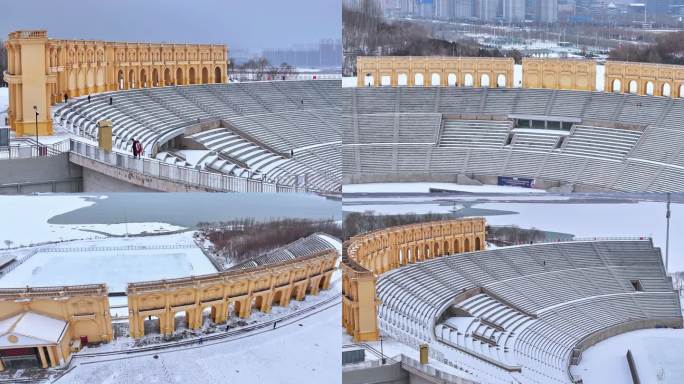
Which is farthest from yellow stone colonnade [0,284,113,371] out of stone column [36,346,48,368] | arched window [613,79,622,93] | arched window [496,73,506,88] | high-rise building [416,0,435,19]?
arched window [496,73,506,88]

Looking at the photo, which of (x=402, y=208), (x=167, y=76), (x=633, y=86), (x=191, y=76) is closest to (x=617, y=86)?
(x=633, y=86)

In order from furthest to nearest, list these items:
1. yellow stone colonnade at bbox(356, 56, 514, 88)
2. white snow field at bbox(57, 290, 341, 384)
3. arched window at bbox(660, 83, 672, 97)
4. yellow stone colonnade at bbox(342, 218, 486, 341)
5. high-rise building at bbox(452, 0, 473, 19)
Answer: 1. yellow stone colonnade at bbox(356, 56, 514, 88)
2. arched window at bbox(660, 83, 672, 97)
3. high-rise building at bbox(452, 0, 473, 19)
4. yellow stone colonnade at bbox(342, 218, 486, 341)
5. white snow field at bbox(57, 290, 341, 384)

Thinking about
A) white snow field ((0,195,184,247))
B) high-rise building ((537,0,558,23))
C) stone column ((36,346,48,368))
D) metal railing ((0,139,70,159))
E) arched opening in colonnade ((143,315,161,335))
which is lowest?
stone column ((36,346,48,368))

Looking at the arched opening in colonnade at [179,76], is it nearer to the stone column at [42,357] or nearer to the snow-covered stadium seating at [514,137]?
the snow-covered stadium seating at [514,137]

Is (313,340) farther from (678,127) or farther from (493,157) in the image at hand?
(678,127)

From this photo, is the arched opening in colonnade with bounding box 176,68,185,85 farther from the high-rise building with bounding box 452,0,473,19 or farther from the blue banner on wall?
the blue banner on wall

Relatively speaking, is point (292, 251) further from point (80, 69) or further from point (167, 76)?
point (167, 76)
